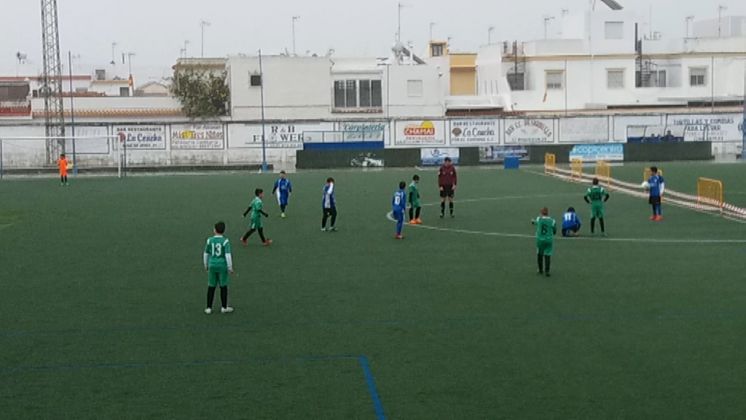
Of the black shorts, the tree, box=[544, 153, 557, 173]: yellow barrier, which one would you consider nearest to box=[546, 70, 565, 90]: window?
box=[544, 153, 557, 173]: yellow barrier

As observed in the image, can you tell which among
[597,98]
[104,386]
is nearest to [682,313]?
[104,386]

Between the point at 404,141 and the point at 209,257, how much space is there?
180 feet

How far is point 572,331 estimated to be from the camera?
600 inches

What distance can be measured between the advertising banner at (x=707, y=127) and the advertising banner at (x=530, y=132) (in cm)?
809

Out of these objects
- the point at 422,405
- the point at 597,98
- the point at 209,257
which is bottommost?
the point at 422,405

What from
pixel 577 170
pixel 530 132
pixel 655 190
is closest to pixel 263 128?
pixel 530 132

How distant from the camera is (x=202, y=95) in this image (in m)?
82.6

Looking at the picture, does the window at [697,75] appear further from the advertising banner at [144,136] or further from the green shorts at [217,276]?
the green shorts at [217,276]

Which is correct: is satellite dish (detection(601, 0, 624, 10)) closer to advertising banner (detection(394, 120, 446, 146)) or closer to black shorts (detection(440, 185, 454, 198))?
advertising banner (detection(394, 120, 446, 146))

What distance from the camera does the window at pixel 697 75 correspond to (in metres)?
86.2

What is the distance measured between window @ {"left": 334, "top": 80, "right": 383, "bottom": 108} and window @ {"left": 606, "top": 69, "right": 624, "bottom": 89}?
19.9 meters

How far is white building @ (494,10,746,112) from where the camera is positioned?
277 ft

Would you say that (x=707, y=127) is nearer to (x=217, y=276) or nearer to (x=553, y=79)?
(x=553, y=79)

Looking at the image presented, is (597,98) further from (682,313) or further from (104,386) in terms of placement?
(104,386)
